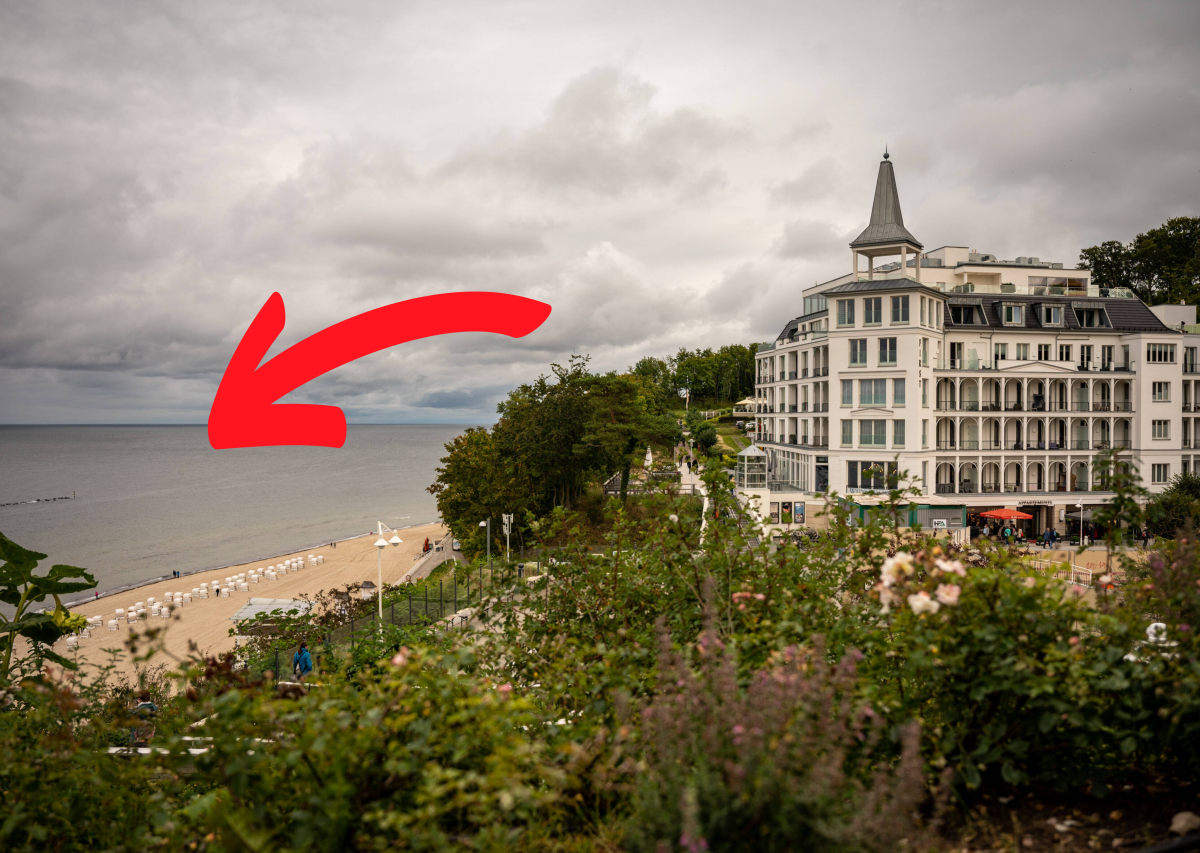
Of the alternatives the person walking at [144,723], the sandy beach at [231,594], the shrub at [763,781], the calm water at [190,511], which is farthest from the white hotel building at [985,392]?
the calm water at [190,511]

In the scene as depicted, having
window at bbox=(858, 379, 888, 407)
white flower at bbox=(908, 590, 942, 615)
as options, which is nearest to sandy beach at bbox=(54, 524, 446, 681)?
white flower at bbox=(908, 590, 942, 615)

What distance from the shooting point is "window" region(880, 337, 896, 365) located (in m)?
35.3

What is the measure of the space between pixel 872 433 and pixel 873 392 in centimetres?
220

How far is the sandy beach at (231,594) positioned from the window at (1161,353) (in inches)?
1861

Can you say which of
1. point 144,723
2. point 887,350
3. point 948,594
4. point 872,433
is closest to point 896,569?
point 948,594

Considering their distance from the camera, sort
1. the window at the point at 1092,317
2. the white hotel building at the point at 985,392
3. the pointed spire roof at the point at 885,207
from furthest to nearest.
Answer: the window at the point at 1092,317
the pointed spire roof at the point at 885,207
the white hotel building at the point at 985,392

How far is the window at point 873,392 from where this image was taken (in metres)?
35.5

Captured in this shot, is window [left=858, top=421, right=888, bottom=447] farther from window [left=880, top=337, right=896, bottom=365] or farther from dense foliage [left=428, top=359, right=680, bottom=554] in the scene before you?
dense foliage [left=428, top=359, right=680, bottom=554]

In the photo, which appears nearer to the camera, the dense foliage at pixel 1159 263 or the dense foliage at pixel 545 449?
the dense foliage at pixel 545 449

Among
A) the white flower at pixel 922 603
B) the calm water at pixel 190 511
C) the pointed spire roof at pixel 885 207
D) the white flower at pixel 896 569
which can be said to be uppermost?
the pointed spire roof at pixel 885 207

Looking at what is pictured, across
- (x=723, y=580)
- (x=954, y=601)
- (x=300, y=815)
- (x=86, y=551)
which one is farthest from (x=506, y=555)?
(x=86, y=551)

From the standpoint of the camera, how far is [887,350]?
116 feet

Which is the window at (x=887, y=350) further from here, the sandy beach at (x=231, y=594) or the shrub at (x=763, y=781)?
the shrub at (x=763, y=781)

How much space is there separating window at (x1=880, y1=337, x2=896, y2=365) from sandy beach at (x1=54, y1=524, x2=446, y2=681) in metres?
31.3
